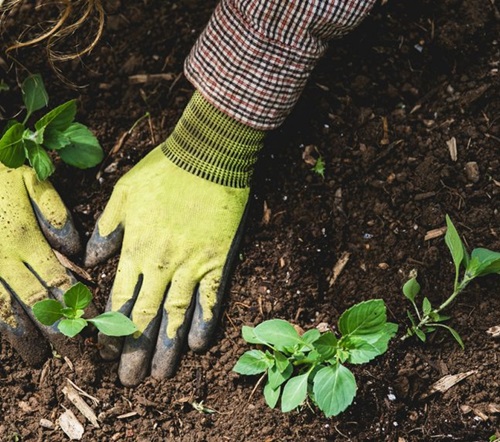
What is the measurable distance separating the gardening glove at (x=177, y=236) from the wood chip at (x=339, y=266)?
0.84ft

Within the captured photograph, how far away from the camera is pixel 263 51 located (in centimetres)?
172

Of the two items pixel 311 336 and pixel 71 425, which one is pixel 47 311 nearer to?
pixel 71 425

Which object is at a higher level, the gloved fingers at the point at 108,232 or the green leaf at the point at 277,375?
the gloved fingers at the point at 108,232

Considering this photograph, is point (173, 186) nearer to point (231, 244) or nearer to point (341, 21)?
point (231, 244)

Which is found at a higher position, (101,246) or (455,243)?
(455,243)

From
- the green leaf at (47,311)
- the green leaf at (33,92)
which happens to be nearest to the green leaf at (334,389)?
the green leaf at (47,311)

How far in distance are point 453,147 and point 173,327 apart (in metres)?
0.85

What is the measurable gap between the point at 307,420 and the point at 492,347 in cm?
48

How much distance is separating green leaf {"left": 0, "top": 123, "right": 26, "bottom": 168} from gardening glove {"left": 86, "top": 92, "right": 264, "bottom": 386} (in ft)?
0.81

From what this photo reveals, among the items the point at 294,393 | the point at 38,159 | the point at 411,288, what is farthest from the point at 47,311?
the point at 411,288

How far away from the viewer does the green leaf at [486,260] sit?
65.7 inches

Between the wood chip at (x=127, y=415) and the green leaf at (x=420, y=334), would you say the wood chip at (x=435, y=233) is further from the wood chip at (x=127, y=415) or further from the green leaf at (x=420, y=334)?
the wood chip at (x=127, y=415)

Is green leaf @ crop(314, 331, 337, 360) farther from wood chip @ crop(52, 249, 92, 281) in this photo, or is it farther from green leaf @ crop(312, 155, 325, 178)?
wood chip @ crop(52, 249, 92, 281)

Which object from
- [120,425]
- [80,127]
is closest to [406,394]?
[120,425]
